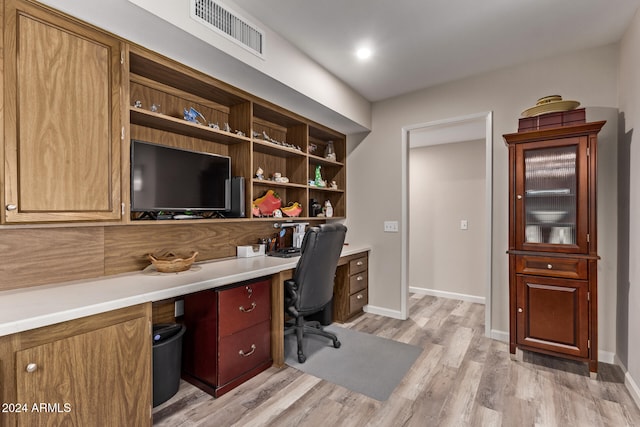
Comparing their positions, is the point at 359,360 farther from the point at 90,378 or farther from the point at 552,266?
the point at 90,378

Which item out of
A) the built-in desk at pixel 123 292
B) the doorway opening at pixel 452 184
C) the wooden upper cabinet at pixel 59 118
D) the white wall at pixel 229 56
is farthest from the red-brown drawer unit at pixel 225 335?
the doorway opening at pixel 452 184

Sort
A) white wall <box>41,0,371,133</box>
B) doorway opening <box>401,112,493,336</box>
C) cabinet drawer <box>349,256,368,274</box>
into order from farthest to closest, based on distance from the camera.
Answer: cabinet drawer <box>349,256,368,274</box>
doorway opening <box>401,112,493,336</box>
white wall <box>41,0,371,133</box>

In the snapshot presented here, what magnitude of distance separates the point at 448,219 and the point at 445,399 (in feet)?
9.60

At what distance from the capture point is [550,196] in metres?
2.36

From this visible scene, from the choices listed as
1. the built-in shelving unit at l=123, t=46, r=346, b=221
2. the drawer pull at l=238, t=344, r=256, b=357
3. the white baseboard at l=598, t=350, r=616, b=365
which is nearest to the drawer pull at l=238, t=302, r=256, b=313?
the drawer pull at l=238, t=344, r=256, b=357

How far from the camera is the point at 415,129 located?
3.35 metres

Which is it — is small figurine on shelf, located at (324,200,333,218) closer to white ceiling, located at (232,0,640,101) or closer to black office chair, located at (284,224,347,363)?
black office chair, located at (284,224,347,363)

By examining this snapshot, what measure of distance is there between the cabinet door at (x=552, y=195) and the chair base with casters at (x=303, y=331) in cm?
170

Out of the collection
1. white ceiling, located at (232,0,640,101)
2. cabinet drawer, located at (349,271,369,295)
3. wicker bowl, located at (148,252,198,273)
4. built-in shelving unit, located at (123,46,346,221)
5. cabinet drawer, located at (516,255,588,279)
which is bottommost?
cabinet drawer, located at (349,271,369,295)

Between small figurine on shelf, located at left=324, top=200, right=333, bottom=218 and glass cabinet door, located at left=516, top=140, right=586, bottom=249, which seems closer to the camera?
glass cabinet door, located at left=516, top=140, right=586, bottom=249

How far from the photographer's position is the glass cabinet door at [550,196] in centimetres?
226

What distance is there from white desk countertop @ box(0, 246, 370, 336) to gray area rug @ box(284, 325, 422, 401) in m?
0.80

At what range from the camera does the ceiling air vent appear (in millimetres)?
1752

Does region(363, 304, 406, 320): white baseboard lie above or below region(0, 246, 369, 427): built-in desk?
below
